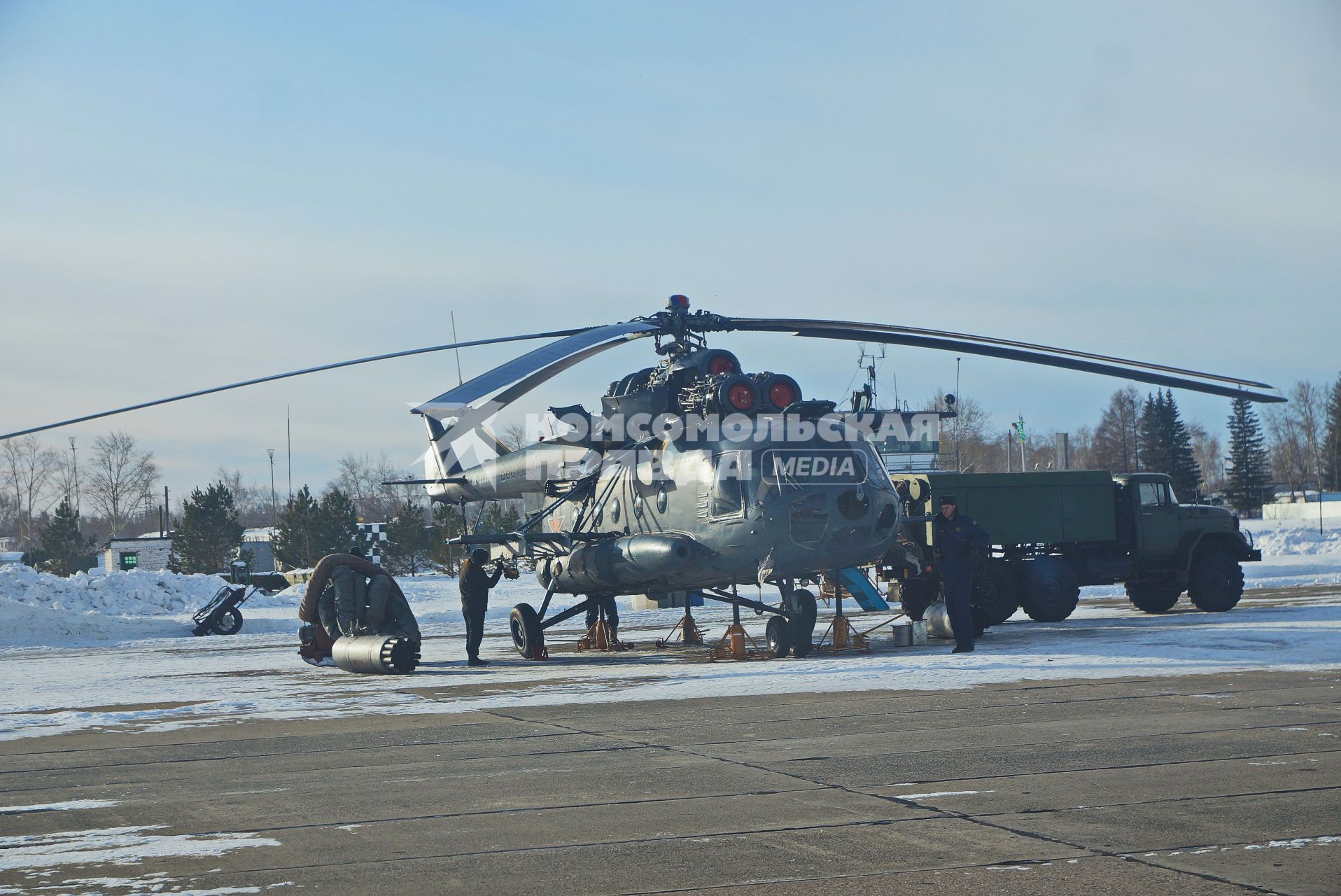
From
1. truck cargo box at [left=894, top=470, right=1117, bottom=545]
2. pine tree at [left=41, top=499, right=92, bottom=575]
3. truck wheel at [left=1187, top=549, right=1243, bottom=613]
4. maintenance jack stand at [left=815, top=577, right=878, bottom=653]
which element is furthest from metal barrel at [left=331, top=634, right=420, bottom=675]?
pine tree at [left=41, top=499, right=92, bottom=575]

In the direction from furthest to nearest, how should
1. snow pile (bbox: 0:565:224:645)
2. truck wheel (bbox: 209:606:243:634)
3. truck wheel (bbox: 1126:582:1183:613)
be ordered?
truck wheel (bbox: 209:606:243:634) < snow pile (bbox: 0:565:224:645) < truck wheel (bbox: 1126:582:1183:613)

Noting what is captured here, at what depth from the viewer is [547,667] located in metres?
16.1

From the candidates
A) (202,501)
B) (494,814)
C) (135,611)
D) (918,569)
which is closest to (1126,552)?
(918,569)

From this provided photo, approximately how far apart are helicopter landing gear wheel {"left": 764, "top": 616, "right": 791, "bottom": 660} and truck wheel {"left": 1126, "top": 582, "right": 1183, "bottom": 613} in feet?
33.5

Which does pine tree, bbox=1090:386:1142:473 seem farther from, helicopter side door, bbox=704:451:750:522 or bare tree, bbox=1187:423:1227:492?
helicopter side door, bbox=704:451:750:522

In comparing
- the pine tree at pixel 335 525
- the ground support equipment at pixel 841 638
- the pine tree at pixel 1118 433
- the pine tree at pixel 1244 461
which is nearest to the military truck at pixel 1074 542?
the ground support equipment at pixel 841 638

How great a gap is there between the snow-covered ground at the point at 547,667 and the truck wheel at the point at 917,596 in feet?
3.27

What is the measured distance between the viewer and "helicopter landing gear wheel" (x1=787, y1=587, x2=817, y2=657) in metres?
15.3

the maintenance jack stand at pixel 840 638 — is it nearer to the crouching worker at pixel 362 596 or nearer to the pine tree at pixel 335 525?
the crouching worker at pixel 362 596

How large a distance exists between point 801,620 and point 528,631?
409 centimetres

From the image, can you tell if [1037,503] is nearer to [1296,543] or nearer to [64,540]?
[1296,543]

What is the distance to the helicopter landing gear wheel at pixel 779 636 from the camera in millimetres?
15414

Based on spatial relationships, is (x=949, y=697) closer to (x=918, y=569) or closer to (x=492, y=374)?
(x=492, y=374)

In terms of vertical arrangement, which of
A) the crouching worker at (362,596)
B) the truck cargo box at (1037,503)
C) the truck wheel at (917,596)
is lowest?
the truck wheel at (917,596)
